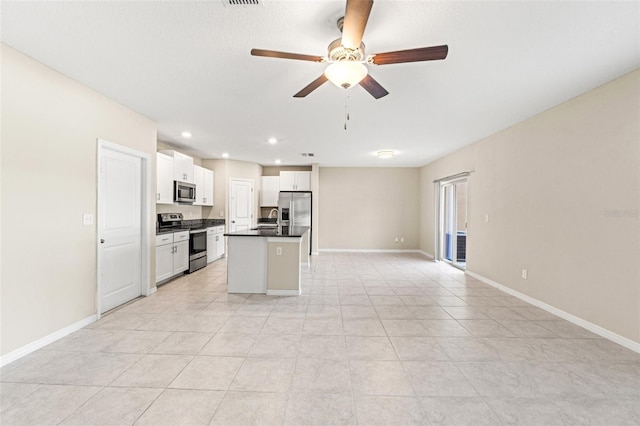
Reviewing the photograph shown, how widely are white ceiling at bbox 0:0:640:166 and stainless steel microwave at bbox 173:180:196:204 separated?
1.45 meters

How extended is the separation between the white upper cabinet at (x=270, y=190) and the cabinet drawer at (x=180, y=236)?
2897mm

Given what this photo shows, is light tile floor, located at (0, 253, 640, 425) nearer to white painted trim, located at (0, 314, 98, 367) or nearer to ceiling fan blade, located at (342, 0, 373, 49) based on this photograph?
white painted trim, located at (0, 314, 98, 367)

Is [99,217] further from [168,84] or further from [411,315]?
[411,315]

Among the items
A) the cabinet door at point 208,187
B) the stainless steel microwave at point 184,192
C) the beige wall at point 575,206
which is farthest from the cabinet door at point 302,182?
the beige wall at point 575,206

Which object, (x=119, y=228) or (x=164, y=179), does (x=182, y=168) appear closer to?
(x=164, y=179)

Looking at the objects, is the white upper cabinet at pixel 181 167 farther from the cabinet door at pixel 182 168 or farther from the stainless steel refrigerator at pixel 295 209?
the stainless steel refrigerator at pixel 295 209

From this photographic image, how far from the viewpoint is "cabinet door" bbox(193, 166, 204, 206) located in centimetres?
597

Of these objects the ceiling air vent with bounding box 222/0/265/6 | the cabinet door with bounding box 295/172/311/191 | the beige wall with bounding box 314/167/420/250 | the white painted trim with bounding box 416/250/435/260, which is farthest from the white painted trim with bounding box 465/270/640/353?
the cabinet door with bounding box 295/172/311/191

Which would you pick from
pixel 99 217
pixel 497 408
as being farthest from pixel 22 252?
pixel 497 408

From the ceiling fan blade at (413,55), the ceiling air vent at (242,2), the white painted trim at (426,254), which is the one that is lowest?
the white painted trim at (426,254)

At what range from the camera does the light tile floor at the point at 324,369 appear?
1714mm

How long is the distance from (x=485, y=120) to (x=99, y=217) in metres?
5.17

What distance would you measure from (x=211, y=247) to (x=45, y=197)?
394 centimetres

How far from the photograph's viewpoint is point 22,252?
7.59 ft
